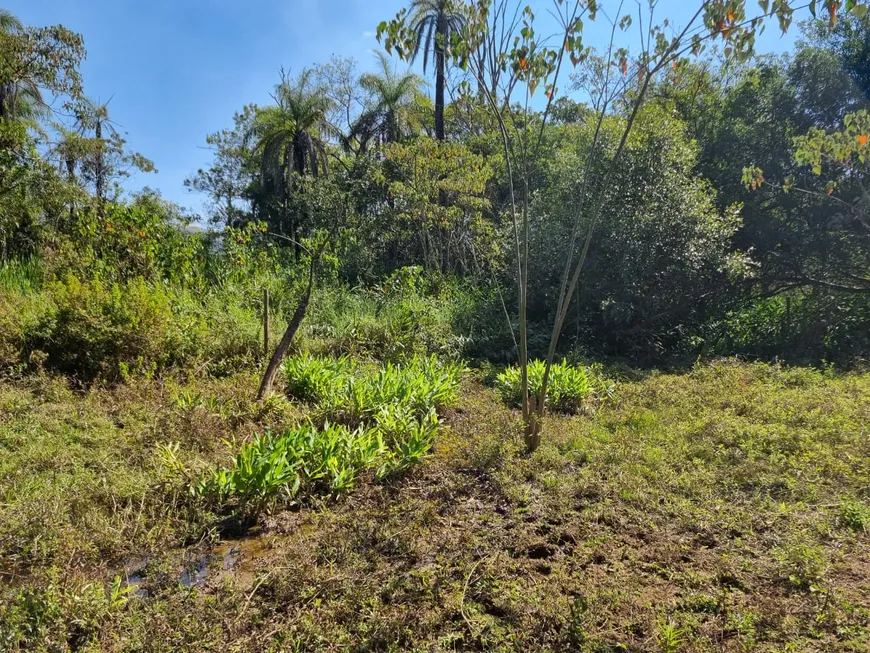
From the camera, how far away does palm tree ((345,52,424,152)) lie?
14453mm

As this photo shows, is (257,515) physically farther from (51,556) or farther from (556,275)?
(556,275)

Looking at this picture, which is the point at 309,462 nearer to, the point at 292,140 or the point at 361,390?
the point at 361,390

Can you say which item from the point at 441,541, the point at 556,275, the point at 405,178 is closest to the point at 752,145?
the point at 556,275

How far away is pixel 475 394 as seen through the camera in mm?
4875

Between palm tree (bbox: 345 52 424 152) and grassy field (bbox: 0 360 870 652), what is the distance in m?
12.5

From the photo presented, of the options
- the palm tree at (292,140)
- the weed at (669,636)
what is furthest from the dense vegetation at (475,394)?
the palm tree at (292,140)

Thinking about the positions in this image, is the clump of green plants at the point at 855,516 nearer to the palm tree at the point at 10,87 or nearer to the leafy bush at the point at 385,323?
the leafy bush at the point at 385,323

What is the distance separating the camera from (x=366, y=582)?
6.64 ft

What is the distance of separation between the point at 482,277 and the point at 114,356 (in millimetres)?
6001

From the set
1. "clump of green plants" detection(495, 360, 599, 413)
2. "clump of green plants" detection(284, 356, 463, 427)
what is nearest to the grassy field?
"clump of green plants" detection(284, 356, 463, 427)

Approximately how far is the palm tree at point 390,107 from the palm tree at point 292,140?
154 cm

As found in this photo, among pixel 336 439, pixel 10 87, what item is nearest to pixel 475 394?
pixel 336 439

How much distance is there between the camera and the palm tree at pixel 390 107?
1445cm

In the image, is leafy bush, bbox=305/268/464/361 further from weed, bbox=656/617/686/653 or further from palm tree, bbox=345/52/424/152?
palm tree, bbox=345/52/424/152
